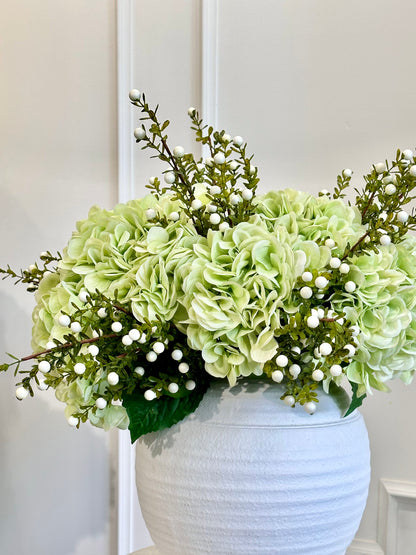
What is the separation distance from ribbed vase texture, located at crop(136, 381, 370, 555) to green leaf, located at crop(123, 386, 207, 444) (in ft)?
0.04

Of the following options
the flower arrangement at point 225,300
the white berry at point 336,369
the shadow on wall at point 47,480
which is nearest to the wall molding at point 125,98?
the shadow on wall at point 47,480

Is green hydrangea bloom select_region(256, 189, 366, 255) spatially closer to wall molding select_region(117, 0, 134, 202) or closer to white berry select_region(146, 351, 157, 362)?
white berry select_region(146, 351, 157, 362)

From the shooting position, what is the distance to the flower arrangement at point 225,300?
0.60 metres

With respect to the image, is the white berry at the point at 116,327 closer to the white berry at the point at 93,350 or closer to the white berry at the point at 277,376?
the white berry at the point at 93,350

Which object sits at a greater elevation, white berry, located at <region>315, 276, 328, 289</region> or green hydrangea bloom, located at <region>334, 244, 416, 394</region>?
white berry, located at <region>315, 276, 328, 289</region>

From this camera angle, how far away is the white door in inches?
47.7

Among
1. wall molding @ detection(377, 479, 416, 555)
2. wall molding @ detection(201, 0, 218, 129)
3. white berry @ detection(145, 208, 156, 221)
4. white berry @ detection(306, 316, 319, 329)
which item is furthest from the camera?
wall molding @ detection(201, 0, 218, 129)

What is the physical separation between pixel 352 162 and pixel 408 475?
24.4 inches

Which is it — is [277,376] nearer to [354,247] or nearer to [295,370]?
[295,370]

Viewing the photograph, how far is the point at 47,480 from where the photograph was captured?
155 centimetres

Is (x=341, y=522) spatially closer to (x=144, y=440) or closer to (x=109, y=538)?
(x=144, y=440)

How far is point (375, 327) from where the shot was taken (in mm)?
636

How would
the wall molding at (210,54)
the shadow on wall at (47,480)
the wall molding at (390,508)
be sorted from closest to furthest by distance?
1. the wall molding at (390,508)
2. the wall molding at (210,54)
3. the shadow on wall at (47,480)

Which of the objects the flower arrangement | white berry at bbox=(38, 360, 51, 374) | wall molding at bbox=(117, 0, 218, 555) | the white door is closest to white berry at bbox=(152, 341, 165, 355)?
the flower arrangement
